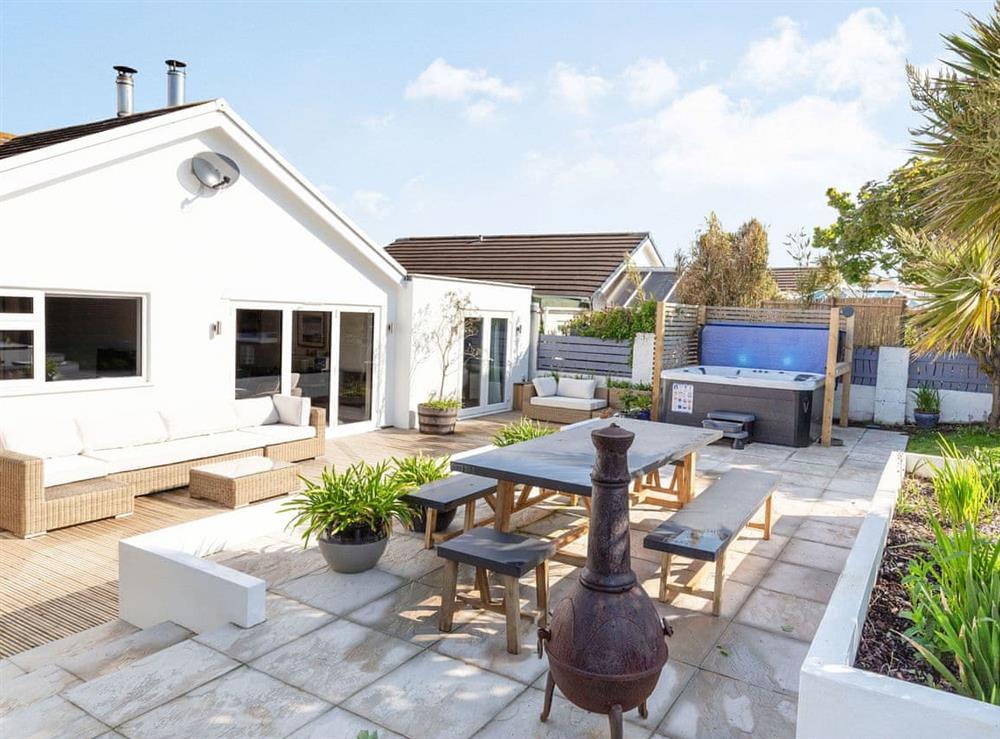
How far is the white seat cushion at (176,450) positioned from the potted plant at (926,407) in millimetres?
10960

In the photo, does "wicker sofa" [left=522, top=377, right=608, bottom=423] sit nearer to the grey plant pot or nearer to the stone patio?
the stone patio

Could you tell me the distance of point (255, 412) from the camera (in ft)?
31.5

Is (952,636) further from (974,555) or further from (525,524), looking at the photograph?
(525,524)

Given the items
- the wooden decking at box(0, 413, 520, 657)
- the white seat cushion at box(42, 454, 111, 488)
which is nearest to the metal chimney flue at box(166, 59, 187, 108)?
the white seat cushion at box(42, 454, 111, 488)

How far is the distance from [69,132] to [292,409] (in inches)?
207

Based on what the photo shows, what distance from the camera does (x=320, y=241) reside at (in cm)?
1102

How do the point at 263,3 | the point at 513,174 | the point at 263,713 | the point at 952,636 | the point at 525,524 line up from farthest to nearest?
the point at 513,174, the point at 263,3, the point at 525,524, the point at 263,713, the point at 952,636

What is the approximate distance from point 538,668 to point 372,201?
82.0 feet

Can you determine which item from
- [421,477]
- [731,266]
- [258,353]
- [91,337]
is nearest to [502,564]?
[421,477]

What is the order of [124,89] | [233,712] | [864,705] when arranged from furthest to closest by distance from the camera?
[124,89]
[233,712]
[864,705]

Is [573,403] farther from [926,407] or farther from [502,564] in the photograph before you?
[502,564]

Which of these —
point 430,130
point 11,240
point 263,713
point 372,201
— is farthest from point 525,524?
point 372,201

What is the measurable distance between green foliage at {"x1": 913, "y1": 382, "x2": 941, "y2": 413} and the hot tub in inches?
86.3

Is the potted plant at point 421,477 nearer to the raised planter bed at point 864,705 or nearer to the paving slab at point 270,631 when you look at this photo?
the paving slab at point 270,631
